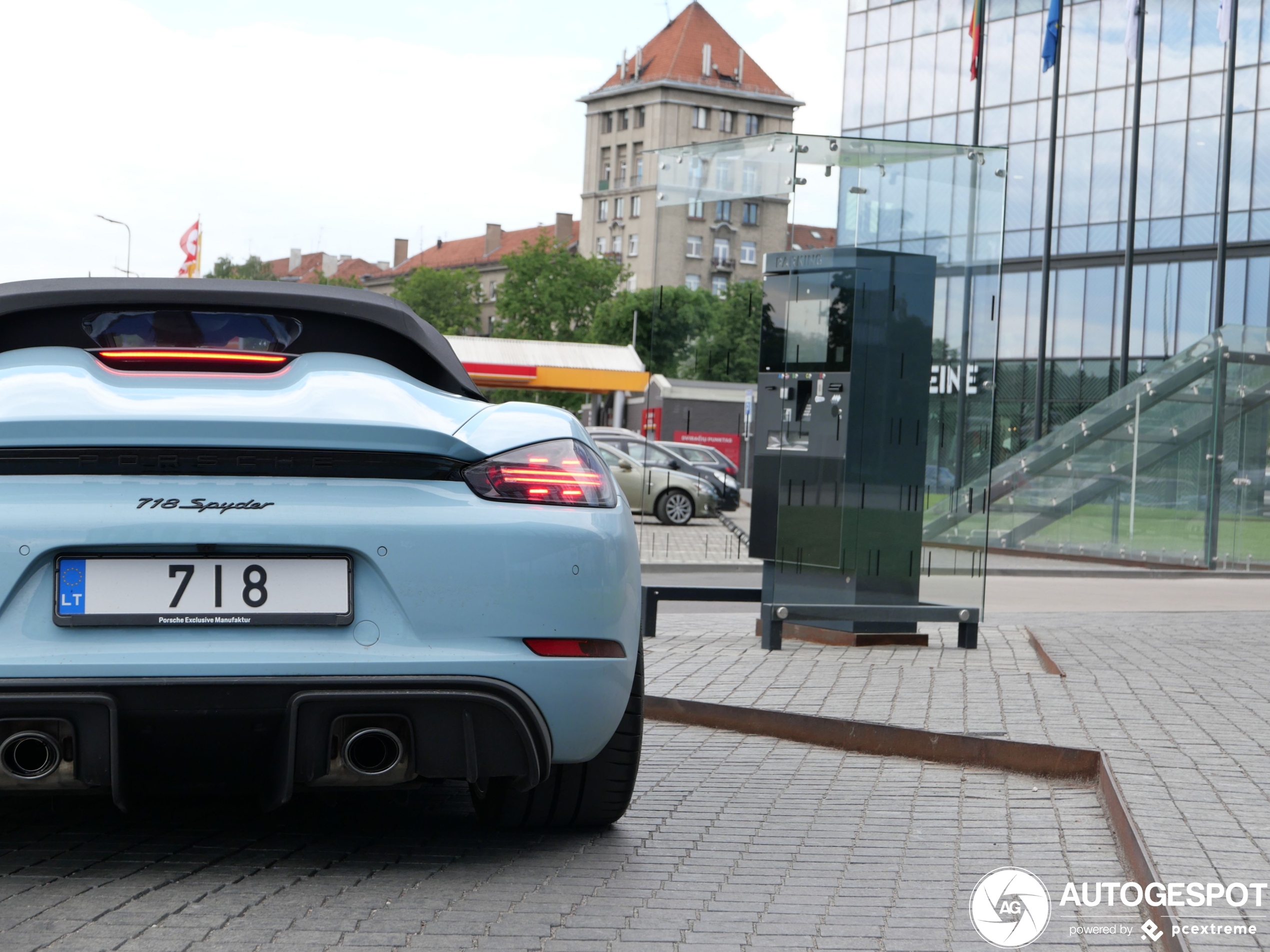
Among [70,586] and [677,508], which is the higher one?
[70,586]

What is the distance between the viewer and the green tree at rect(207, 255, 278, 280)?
13612 centimetres

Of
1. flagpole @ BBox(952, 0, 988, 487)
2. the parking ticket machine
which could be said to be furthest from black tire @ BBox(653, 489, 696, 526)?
the parking ticket machine

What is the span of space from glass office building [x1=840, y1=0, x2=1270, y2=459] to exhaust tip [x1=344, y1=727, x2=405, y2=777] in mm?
42677

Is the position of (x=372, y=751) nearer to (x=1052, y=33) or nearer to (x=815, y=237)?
(x=815, y=237)

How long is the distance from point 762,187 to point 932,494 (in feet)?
7.78

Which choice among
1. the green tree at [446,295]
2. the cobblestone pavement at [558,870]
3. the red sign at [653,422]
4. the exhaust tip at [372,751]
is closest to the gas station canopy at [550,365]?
the red sign at [653,422]

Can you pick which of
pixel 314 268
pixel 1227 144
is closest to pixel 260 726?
pixel 1227 144

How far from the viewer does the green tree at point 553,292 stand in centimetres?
9356

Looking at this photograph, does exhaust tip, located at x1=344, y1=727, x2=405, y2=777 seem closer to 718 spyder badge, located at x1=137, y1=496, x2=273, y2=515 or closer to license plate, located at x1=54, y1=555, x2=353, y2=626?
license plate, located at x1=54, y1=555, x2=353, y2=626

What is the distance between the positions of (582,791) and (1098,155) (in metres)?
50.4

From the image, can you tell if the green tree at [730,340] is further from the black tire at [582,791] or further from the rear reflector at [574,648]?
the rear reflector at [574,648]

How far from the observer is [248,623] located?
342 cm

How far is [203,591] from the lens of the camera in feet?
11.2

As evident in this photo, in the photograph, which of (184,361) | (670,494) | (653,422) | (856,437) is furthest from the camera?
(670,494)
